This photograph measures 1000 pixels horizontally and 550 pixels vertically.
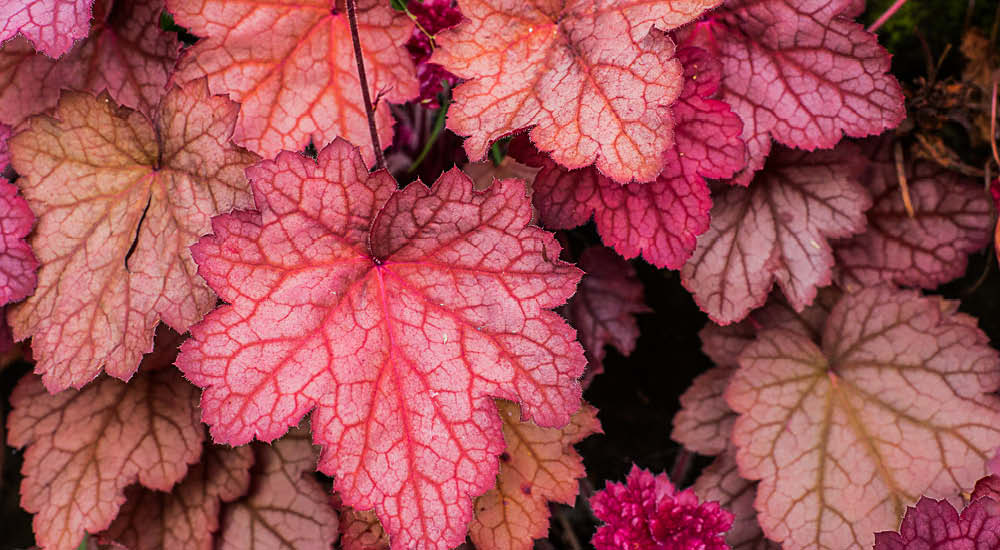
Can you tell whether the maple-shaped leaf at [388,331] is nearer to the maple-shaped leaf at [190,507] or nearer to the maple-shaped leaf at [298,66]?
the maple-shaped leaf at [298,66]

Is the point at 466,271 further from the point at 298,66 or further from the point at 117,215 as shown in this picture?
the point at 117,215

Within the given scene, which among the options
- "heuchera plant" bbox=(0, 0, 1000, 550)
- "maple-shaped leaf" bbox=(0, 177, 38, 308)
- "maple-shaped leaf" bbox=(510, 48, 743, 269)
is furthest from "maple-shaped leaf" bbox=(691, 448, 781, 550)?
"maple-shaped leaf" bbox=(0, 177, 38, 308)

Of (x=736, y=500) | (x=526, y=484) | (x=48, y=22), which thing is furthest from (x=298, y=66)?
(x=736, y=500)

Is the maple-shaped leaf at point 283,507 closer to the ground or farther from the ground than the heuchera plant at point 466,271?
closer to the ground

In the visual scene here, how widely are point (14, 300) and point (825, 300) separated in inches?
48.7

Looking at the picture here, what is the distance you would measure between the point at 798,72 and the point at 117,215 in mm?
954

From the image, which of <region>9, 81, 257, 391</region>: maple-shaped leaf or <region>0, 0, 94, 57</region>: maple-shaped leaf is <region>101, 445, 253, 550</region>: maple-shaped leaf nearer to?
<region>9, 81, 257, 391</region>: maple-shaped leaf

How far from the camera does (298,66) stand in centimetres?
96

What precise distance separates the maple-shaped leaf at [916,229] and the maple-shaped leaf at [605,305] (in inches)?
13.9

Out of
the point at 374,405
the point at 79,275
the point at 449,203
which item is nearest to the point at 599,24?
the point at 449,203

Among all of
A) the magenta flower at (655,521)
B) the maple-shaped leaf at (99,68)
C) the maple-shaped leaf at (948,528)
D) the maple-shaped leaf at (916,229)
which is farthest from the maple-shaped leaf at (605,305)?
the maple-shaped leaf at (99,68)

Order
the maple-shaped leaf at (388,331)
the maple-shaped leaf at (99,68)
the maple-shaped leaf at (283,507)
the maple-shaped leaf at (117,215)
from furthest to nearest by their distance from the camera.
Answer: the maple-shaped leaf at (283,507)
the maple-shaped leaf at (99,68)
the maple-shaped leaf at (117,215)
the maple-shaped leaf at (388,331)

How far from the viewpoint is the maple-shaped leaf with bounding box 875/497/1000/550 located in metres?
0.82

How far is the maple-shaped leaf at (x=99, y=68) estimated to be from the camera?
1.02 metres
